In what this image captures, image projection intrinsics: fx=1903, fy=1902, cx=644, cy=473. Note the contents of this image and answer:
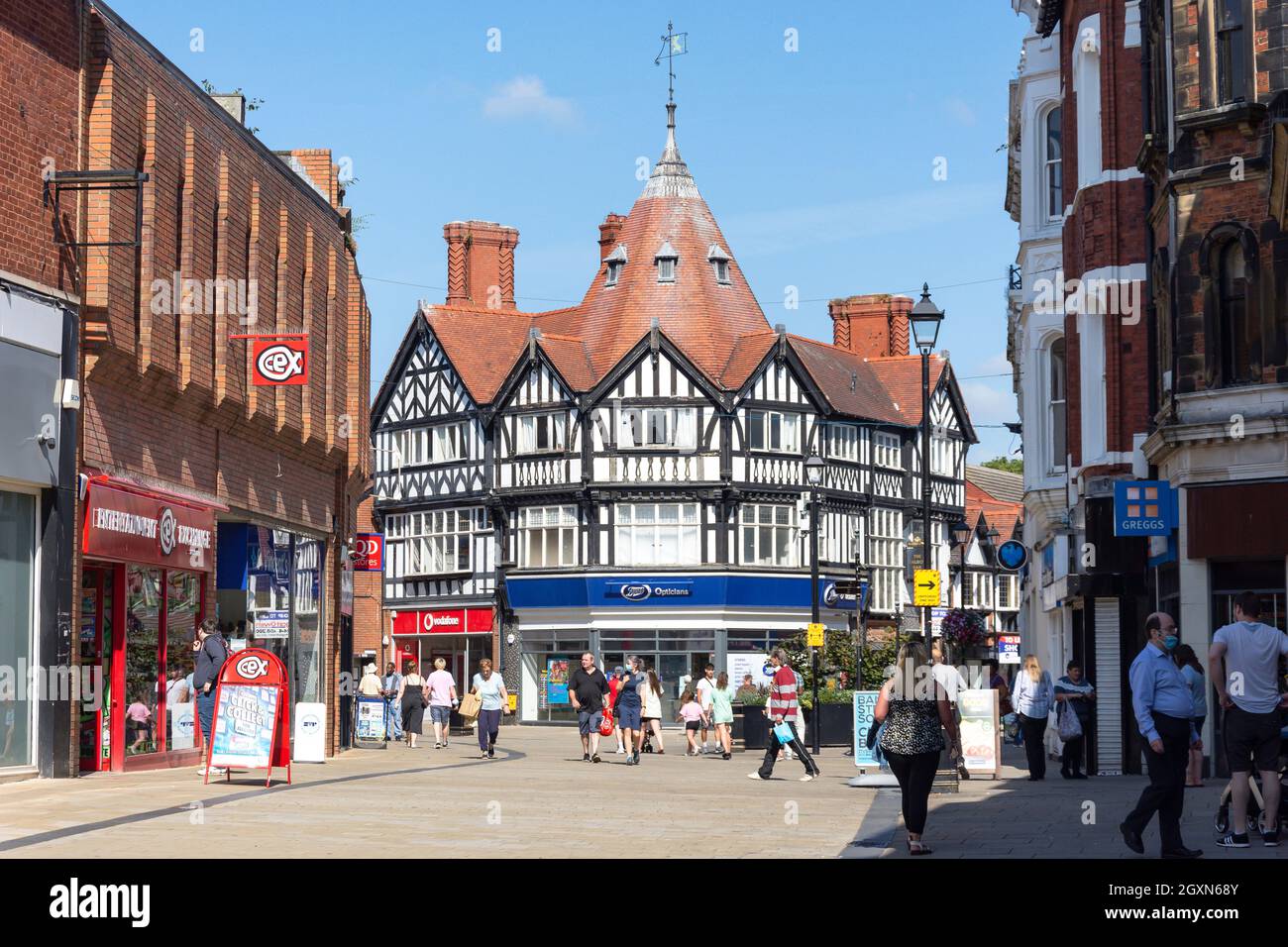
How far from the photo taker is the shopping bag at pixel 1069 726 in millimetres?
25031

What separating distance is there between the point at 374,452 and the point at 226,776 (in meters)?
45.9

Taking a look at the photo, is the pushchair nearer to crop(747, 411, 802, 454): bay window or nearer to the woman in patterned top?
the woman in patterned top

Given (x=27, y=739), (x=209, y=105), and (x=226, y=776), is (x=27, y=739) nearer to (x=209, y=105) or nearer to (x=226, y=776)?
(x=226, y=776)

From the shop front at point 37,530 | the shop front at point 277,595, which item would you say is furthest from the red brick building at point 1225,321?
the shop front at point 37,530

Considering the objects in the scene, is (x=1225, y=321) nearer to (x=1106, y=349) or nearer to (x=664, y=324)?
(x=1106, y=349)

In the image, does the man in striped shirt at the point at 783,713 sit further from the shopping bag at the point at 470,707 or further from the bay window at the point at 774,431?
the bay window at the point at 774,431

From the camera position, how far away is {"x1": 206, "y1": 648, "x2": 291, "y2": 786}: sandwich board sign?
19875 millimetres

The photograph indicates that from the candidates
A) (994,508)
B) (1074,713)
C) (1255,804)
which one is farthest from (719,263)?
(1255,804)

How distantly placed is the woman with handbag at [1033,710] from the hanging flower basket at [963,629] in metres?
24.8

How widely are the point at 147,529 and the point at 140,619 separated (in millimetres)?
1338

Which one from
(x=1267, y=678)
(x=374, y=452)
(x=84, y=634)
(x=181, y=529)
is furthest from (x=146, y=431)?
(x=374, y=452)

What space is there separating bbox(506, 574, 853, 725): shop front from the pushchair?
43.7 m

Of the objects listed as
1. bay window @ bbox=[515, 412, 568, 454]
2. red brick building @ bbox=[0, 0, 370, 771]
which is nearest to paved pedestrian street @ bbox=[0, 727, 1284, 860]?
red brick building @ bbox=[0, 0, 370, 771]

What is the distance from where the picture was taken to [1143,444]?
2592 cm
